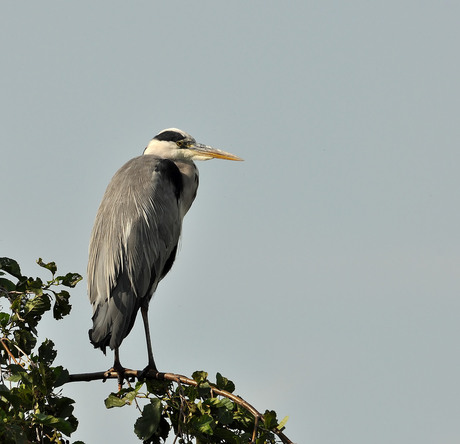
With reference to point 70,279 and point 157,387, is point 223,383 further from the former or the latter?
point 70,279

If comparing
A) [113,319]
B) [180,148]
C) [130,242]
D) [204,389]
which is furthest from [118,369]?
[180,148]

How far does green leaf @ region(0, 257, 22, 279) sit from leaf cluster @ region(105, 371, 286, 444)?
1008 mm

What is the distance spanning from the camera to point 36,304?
13.8 feet

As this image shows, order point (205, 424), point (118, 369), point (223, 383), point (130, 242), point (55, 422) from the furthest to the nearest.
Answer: point (130, 242) < point (118, 369) < point (223, 383) < point (205, 424) < point (55, 422)

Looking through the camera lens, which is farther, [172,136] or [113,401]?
[172,136]

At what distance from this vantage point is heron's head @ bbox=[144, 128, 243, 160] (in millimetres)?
7008

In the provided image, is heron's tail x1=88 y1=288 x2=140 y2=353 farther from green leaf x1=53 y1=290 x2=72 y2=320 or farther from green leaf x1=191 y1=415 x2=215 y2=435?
green leaf x1=191 y1=415 x2=215 y2=435

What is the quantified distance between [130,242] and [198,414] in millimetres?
2473

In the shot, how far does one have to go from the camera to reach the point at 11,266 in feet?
14.5

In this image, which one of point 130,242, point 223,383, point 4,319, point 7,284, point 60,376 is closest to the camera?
point 60,376

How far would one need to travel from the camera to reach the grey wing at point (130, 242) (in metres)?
5.52

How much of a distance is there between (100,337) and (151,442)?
1.33m

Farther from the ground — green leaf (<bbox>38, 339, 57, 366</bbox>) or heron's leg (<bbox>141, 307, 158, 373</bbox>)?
heron's leg (<bbox>141, 307, 158, 373</bbox>)

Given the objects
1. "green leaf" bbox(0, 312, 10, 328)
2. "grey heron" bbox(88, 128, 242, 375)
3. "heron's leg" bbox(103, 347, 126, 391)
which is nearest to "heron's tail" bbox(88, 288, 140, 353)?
"grey heron" bbox(88, 128, 242, 375)
